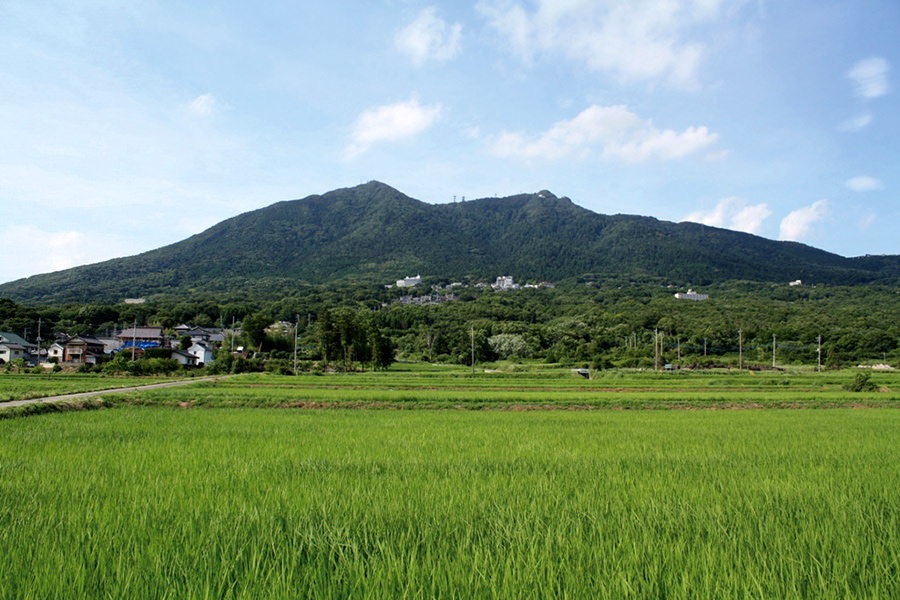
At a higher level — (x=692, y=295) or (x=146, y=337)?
(x=692, y=295)

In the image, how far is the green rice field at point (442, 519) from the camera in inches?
109

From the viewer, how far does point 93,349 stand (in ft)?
204

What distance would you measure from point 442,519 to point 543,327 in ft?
311

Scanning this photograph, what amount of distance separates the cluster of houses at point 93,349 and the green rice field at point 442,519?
162ft

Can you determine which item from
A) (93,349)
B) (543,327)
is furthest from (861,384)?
(93,349)

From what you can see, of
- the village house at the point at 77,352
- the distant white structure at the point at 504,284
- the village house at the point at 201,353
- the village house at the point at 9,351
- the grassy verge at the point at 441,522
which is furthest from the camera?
the distant white structure at the point at 504,284

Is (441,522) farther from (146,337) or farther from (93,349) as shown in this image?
(146,337)

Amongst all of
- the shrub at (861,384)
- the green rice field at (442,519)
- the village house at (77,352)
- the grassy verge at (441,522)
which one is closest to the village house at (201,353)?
the village house at (77,352)

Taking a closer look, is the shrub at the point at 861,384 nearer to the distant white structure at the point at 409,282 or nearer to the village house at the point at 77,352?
the village house at the point at 77,352

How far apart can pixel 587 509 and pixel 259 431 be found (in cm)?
921

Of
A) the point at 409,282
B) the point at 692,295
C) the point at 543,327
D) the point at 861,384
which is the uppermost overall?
the point at 409,282

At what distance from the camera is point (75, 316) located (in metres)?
92.0

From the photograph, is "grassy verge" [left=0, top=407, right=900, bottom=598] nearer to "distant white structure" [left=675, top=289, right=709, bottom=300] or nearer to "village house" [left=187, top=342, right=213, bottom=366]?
"village house" [left=187, top=342, right=213, bottom=366]

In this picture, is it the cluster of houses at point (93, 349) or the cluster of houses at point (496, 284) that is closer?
the cluster of houses at point (93, 349)
